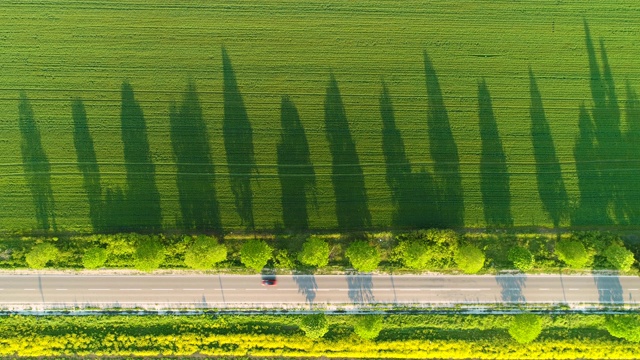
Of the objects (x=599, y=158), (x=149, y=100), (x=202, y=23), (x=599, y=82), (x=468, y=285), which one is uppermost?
(x=202, y=23)

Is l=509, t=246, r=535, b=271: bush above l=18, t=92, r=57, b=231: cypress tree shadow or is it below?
below

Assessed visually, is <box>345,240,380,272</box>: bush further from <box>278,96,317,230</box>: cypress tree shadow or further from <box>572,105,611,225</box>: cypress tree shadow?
<box>572,105,611,225</box>: cypress tree shadow

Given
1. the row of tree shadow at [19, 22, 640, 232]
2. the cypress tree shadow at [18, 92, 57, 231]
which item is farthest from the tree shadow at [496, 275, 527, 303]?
the cypress tree shadow at [18, 92, 57, 231]

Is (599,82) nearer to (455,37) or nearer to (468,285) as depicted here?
(455,37)

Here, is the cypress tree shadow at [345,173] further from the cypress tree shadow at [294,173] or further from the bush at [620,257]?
the bush at [620,257]

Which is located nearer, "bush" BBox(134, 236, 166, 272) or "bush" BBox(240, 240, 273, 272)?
"bush" BBox(134, 236, 166, 272)

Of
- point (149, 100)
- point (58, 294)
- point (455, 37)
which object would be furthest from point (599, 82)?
point (58, 294)

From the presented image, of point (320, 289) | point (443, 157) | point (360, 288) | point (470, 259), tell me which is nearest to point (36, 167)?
point (320, 289)
